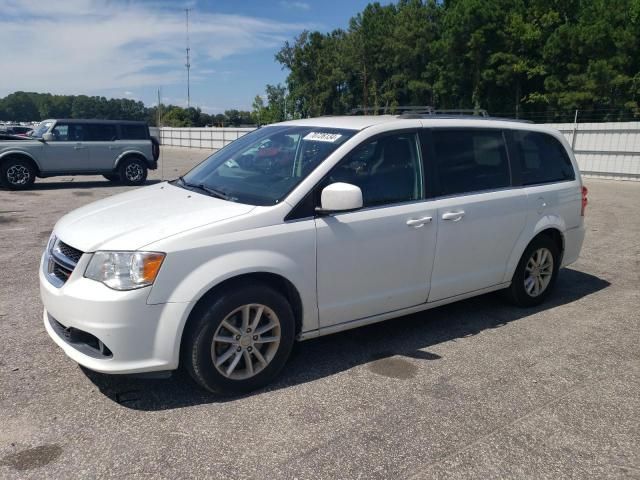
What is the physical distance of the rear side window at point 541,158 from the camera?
5133mm

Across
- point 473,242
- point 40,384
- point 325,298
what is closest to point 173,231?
point 325,298

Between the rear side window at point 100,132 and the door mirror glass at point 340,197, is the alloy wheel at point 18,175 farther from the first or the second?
the door mirror glass at point 340,197

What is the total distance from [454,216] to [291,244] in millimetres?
1498

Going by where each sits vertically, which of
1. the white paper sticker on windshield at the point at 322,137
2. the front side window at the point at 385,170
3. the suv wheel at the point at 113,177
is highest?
the white paper sticker on windshield at the point at 322,137

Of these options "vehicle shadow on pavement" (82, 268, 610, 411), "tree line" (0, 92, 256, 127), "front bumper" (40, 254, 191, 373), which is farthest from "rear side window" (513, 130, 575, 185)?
"tree line" (0, 92, 256, 127)

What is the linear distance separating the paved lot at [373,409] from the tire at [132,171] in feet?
36.3

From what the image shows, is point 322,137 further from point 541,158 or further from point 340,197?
point 541,158

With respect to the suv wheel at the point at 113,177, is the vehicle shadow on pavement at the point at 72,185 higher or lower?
lower

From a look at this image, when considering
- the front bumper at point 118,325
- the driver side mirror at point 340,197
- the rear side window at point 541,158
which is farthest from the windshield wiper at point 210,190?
the rear side window at point 541,158

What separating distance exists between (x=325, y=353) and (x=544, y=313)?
230 centimetres

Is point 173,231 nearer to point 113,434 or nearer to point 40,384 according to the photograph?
point 113,434

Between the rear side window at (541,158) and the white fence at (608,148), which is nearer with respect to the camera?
the rear side window at (541,158)

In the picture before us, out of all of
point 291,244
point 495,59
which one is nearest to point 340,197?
point 291,244

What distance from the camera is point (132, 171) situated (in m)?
15.8
